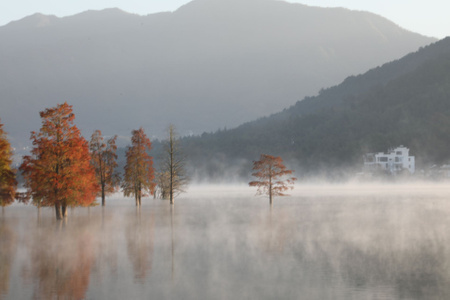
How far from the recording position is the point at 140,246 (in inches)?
1414

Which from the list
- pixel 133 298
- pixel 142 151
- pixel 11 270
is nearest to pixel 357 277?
pixel 133 298

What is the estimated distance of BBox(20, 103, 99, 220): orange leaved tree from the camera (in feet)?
184

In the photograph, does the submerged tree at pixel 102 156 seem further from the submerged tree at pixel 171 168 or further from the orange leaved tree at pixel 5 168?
the orange leaved tree at pixel 5 168

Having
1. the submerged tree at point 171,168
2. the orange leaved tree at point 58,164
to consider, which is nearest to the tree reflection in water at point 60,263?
the orange leaved tree at point 58,164

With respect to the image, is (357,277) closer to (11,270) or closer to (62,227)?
(11,270)

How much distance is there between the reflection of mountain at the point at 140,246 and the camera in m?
27.4

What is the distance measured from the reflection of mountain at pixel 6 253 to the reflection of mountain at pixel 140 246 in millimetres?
4815

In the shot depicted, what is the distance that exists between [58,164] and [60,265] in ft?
96.0

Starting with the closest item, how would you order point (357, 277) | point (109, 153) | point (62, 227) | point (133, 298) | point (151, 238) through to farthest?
point (133, 298)
point (357, 277)
point (151, 238)
point (62, 227)
point (109, 153)

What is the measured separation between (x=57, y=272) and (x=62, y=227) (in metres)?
25.1

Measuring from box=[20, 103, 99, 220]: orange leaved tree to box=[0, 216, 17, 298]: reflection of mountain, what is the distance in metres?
5.77

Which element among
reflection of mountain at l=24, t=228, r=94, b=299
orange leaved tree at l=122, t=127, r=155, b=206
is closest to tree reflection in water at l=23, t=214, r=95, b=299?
reflection of mountain at l=24, t=228, r=94, b=299

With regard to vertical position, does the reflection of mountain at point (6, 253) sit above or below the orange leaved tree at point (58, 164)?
below

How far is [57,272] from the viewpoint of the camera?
27031 mm
